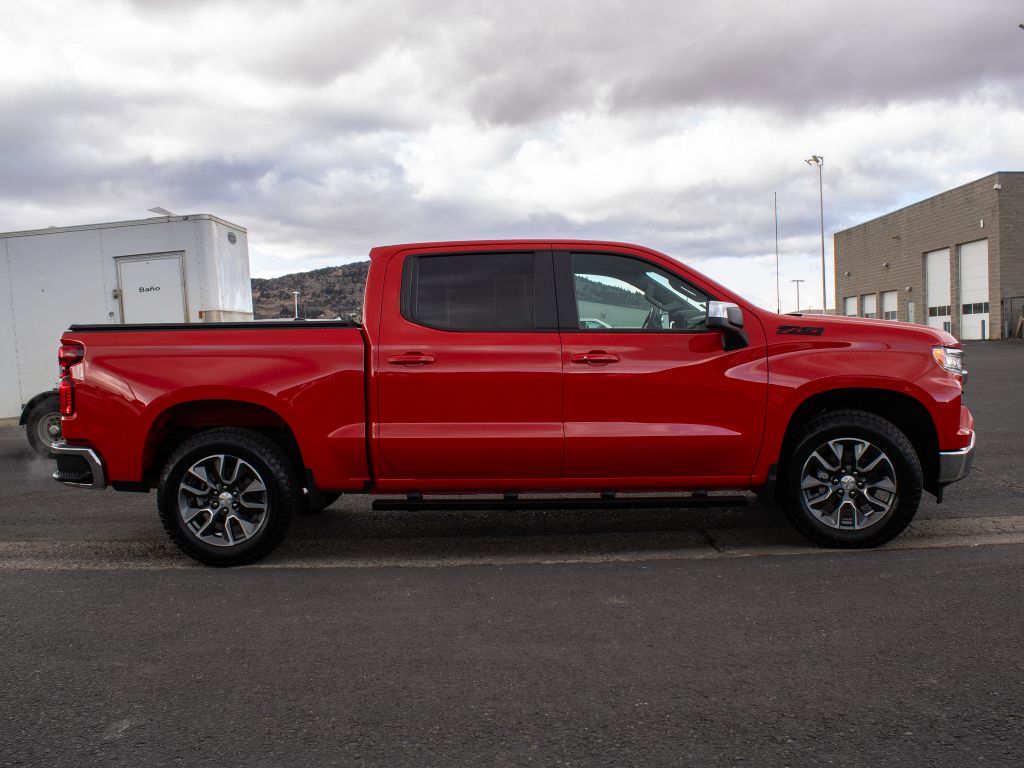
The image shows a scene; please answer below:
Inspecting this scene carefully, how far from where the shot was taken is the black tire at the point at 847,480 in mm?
5055

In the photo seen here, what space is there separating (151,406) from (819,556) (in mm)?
4241

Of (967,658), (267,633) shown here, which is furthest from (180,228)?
(967,658)

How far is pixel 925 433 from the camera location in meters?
5.36

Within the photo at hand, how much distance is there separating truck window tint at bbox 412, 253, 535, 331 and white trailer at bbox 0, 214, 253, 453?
18.9 feet

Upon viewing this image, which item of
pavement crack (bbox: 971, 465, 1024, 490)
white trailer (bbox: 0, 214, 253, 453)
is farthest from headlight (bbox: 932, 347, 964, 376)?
white trailer (bbox: 0, 214, 253, 453)

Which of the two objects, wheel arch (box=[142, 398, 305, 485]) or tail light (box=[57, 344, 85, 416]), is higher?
tail light (box=[57, 344, 85, 416])

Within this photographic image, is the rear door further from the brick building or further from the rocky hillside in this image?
the brick building

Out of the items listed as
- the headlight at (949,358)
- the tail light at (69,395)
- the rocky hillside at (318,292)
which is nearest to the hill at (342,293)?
the rocky hillside at (318,292)

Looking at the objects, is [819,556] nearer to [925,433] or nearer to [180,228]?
[925,433]

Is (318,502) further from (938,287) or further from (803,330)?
(938,287)

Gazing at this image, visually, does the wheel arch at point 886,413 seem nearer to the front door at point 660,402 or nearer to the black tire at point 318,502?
the front door at point 660,402

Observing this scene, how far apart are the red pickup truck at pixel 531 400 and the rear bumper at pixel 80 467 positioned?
0.01 metres

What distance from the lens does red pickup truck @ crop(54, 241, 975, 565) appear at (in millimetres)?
5055

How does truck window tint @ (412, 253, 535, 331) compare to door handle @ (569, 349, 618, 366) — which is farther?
truck window tint @ (412, 253, 535, 331)
